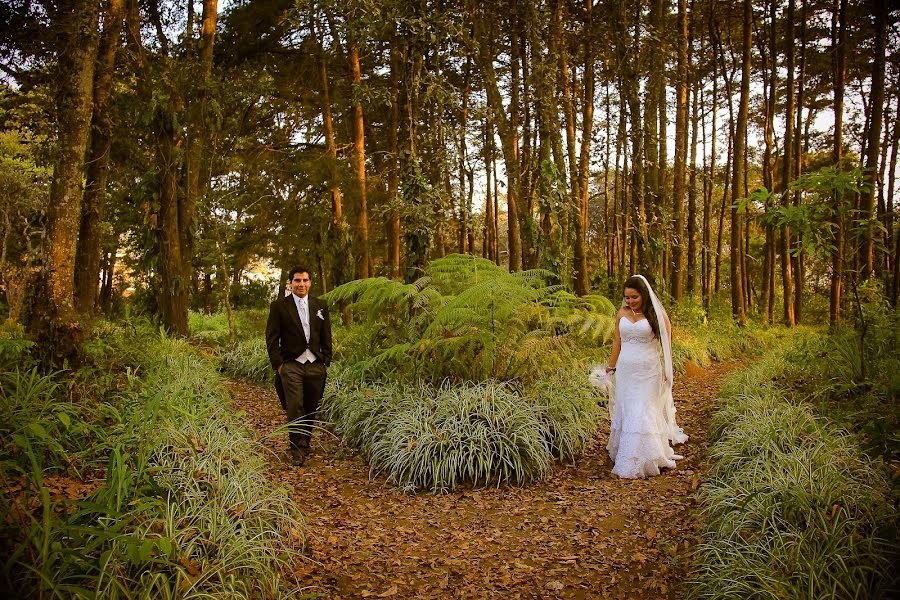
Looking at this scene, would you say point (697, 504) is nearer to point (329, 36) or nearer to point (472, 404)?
point (472, 404)

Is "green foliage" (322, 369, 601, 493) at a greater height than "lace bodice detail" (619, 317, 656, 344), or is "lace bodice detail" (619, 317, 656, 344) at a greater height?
"lace bodice detail" (619, 317, 656, 344)

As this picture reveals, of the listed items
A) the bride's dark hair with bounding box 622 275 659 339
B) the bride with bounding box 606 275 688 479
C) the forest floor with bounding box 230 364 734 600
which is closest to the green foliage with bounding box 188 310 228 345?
the forest floor with bounding box 230 364 734 600

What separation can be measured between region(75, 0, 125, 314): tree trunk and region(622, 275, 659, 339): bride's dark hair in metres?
7.98

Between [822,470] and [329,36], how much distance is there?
14.7 metres

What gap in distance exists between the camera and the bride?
552 centimetres

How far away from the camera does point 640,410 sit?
5.66 metres

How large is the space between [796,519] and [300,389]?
4575 mm

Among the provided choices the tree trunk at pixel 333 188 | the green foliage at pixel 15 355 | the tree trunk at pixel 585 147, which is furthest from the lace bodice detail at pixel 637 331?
the tree trunk at pixel 333 188

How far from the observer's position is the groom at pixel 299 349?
→ 6027 mm

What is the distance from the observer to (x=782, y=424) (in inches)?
202

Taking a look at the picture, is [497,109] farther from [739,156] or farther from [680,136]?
[739,156]

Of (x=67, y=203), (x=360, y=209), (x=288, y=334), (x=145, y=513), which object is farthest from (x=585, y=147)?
(x=145, y=513)

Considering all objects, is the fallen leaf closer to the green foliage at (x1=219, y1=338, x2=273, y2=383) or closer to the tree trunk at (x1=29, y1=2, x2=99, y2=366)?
the tree trunk at (x1=29, y1=2, x2=99, y2=366)

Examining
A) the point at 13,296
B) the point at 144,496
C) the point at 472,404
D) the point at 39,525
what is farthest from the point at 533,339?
the point at 13,296
